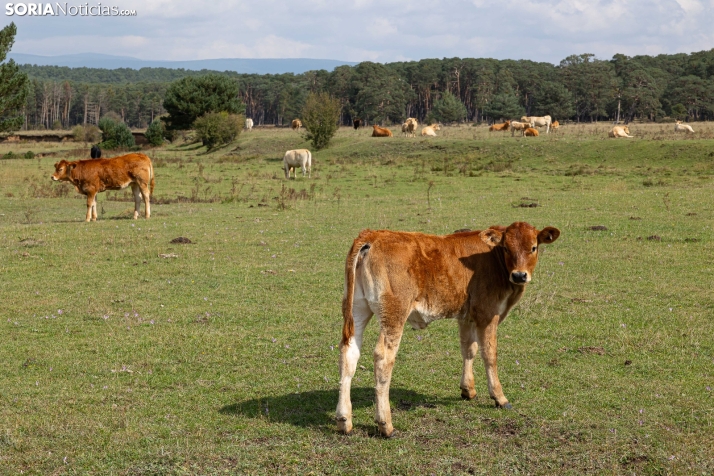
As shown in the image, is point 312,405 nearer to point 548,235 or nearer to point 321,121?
point 548,235

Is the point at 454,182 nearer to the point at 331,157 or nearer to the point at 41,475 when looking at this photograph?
the point at 331,157

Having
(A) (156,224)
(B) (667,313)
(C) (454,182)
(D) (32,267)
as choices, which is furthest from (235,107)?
(B) (667,313)

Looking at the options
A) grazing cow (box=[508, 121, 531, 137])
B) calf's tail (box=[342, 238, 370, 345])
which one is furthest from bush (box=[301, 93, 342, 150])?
calf's tail (box=[342, 238, 370, 345])

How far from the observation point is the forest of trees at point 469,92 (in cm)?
8444

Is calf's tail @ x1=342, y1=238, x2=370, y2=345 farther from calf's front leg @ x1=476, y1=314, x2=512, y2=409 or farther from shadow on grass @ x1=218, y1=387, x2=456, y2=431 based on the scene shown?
calf's front leg @ x1=476, y1=314, x2=512, y2=409

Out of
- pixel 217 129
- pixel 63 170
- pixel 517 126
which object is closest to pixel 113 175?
pixel 63 170

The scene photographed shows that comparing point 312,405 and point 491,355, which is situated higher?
point 491,355

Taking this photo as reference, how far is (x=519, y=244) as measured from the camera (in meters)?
6.82

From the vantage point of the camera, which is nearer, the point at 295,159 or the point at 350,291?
the point at 350,291

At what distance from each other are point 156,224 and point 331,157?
28.3m

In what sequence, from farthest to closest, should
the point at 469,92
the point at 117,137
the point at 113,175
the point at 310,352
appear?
1. the point at 469,92
2. the point at 117,137
3. the point at 113,175
4. the point at 310,352

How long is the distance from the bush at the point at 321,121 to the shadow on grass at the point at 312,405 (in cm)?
4348

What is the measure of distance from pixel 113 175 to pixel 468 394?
15.8m

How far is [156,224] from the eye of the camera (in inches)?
755
